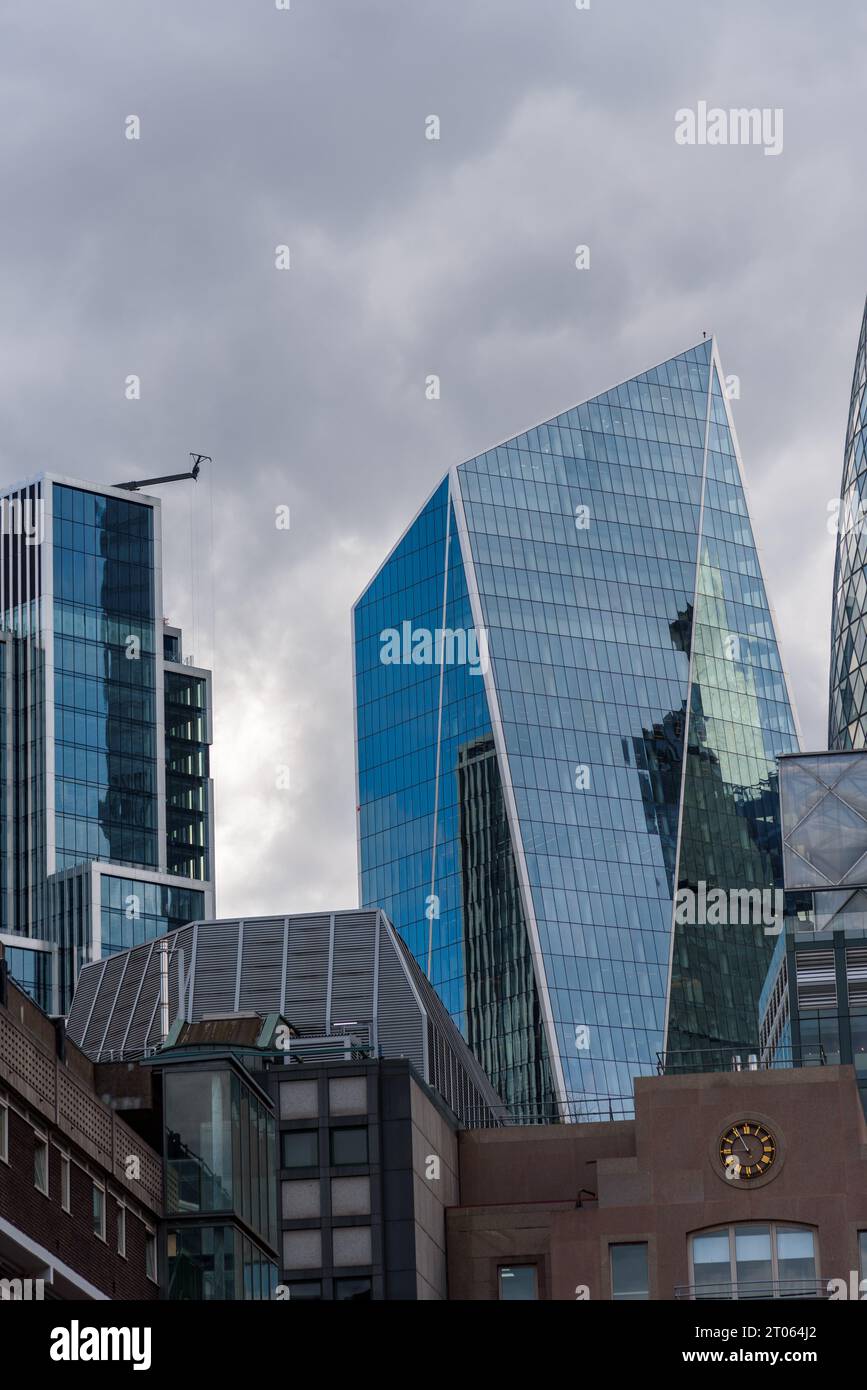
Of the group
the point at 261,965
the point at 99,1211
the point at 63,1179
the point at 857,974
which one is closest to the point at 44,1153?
the point at 63,1179

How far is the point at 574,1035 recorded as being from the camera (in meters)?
197

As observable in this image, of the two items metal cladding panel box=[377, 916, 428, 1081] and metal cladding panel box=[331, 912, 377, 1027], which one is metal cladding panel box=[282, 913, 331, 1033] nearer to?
metal cladding panel box=[331, 912, 377, 1027]

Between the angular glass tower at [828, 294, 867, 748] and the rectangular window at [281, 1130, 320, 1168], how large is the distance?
10283cm

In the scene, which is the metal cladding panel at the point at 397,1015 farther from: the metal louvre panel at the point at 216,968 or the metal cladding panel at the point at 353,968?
the metal louvre panel at the point at 216,968

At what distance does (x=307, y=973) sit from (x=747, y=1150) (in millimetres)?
27794

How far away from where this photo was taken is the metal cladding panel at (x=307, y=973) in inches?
3912

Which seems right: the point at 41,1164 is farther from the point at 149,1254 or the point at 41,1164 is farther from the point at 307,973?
the point at 307,973

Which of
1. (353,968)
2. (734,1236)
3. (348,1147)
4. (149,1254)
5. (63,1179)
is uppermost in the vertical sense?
(353,968)

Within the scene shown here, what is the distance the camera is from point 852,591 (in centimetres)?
18738

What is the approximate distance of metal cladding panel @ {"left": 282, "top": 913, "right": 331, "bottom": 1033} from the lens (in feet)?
326

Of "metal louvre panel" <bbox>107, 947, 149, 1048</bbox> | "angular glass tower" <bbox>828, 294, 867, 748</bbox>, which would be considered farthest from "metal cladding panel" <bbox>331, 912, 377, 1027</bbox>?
"angular glass tower" <bbox>828, 294, 867, 748</bbox>

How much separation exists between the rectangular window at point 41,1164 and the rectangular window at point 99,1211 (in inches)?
105
